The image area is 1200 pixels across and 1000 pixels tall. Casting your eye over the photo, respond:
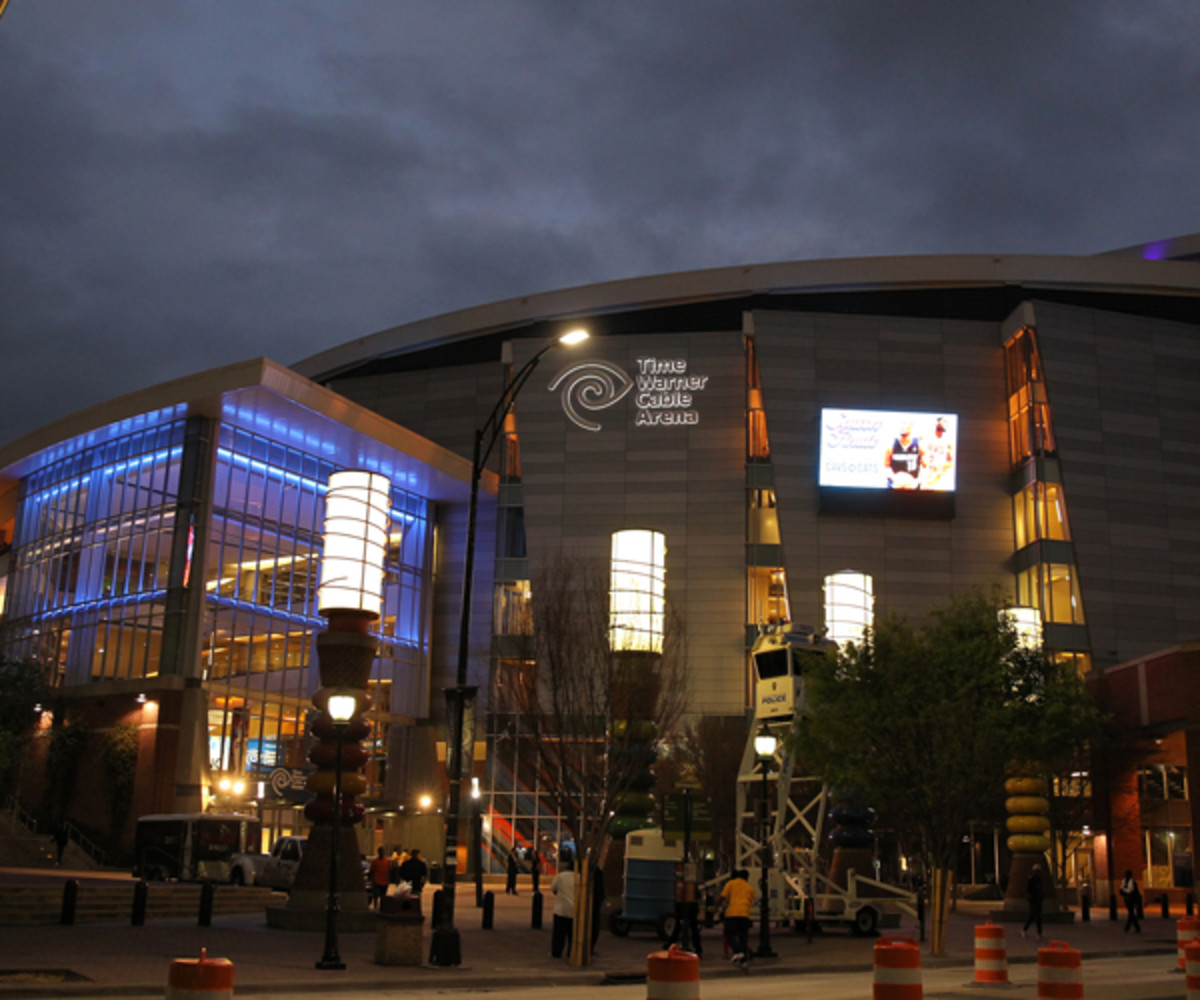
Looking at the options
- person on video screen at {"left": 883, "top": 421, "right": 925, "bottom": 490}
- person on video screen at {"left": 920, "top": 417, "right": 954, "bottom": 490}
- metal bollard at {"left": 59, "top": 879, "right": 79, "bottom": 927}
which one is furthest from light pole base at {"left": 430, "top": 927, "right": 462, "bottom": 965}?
person on video screen at {"left": 920, "top": 417, "right": 954, "bottom": 490}

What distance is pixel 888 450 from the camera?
70562mm

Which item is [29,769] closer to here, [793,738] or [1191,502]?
[793,738]

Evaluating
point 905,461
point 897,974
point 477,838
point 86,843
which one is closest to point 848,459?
point 905,461

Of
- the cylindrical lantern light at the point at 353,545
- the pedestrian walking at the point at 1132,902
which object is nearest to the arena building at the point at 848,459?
the pedestrian walking at the point at 1132,902

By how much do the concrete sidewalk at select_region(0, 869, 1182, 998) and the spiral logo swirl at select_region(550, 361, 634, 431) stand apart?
138 ft

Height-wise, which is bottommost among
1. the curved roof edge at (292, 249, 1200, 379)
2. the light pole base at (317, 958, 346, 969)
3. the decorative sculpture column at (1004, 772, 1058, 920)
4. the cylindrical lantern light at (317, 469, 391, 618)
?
the light pole base at (317, 958, 346, 969)

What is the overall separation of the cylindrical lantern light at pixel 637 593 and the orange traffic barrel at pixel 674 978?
90.9ft

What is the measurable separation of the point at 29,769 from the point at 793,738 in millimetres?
38068

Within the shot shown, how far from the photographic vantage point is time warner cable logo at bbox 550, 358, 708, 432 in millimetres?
73500

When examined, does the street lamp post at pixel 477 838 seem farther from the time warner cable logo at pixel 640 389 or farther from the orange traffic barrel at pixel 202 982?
the orange traffic barrel at pixel 202 982

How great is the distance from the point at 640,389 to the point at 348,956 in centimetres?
5348

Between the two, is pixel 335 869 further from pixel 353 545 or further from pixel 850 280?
pixel 850 280

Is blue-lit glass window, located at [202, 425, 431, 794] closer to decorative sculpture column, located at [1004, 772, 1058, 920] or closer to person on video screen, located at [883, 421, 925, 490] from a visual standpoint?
person on video screen, located at [883, 421, 925, 490]

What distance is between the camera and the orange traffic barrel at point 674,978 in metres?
10.5
